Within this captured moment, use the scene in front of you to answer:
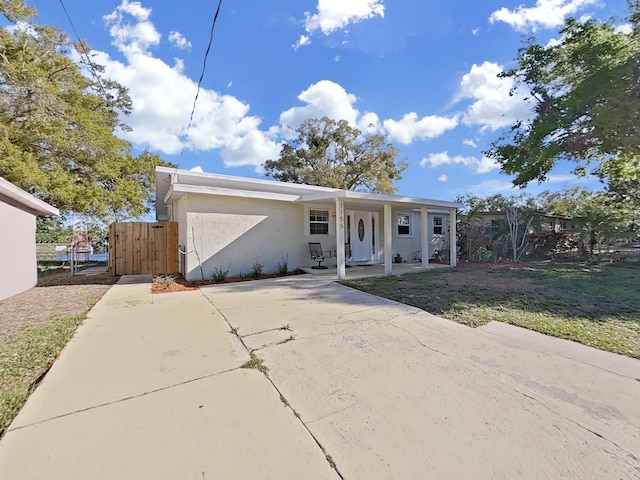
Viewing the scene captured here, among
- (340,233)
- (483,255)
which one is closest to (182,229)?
(340,233)

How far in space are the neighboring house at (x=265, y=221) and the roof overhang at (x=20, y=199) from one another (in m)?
3.10

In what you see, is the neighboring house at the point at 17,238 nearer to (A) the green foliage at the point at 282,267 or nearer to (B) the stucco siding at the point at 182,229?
(B) the stucco siding at the point at 182,229

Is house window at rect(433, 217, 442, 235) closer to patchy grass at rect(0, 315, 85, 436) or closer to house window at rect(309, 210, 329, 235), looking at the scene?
house window at rect(309, 210, 329, 235)

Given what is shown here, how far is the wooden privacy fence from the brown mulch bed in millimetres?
1991

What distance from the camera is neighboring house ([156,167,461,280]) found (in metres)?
8.50

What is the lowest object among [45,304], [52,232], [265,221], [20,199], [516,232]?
[45,304]

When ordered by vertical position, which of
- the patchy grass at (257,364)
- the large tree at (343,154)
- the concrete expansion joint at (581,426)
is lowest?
the concrete expansion joint at (581,426)

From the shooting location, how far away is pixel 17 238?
7336 mm

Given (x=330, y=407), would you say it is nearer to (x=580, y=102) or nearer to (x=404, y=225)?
(x=580, y=102)

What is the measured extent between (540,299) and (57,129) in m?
15.6

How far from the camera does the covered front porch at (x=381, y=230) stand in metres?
8.64

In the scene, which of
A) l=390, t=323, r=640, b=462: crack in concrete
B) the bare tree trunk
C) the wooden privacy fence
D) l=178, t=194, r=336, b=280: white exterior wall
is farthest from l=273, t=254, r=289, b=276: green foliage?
the bare tree trunk

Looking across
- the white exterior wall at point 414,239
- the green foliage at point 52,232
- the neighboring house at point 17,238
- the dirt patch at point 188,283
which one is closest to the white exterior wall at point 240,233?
the dirt patch at point 188,283

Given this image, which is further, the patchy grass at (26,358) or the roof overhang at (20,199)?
the roof overhang at (20,199)
